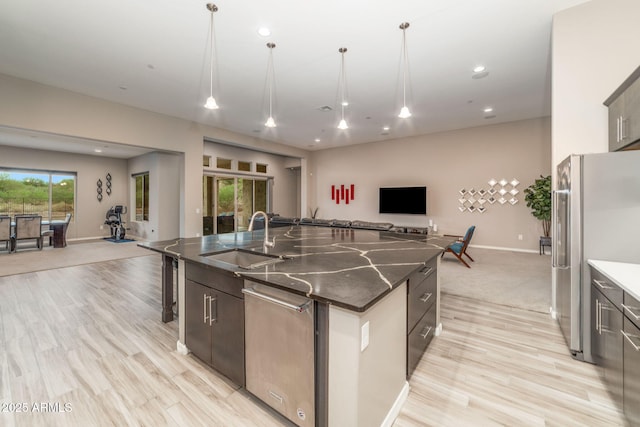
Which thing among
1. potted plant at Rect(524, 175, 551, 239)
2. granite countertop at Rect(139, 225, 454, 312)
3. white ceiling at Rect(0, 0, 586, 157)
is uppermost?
white ceiling at Rect(0, 0, 586, 157)

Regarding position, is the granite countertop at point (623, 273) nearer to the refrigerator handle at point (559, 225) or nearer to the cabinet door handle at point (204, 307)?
the refrigerator handle at point (559, 225)

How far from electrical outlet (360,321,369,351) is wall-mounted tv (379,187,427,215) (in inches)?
285

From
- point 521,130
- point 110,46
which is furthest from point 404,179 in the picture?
point 110,46

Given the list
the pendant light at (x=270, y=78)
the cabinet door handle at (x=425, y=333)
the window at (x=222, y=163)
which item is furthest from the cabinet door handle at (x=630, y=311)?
the window at (x=222, y=163)

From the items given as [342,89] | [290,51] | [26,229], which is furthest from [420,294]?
[26,229]

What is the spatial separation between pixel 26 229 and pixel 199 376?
7972 mm

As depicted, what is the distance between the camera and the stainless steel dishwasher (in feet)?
4.56

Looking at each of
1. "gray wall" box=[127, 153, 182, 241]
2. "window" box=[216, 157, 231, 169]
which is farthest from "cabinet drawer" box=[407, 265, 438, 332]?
"window" box=[216, 157, 231, 169]

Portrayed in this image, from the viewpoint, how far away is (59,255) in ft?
20.5

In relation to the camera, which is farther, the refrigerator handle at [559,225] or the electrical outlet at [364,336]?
the refrigerator handle at [559,225]

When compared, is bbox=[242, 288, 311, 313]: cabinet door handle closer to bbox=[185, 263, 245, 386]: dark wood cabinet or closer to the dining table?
bbox=[185, 263, 245, 386]: dark wood cabinet

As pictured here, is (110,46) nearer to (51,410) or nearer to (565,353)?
(51,410)

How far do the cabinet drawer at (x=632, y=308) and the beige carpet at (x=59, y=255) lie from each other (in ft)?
23.5

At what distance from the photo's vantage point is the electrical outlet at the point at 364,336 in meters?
1.23
